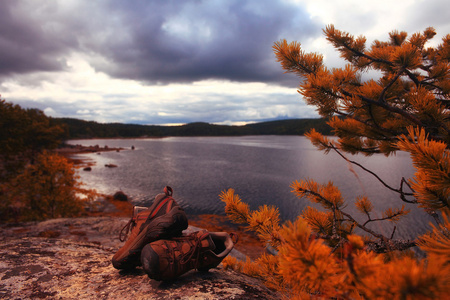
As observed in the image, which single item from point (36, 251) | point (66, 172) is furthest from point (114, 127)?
point (36, 251)

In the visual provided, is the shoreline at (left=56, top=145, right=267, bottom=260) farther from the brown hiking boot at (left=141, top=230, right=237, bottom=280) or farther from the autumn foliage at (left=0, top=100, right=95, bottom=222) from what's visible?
the brown hiking boot at (left=141, top=230, right=237, bottom=280)

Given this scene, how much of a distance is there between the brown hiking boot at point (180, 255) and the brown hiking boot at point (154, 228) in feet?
0.40

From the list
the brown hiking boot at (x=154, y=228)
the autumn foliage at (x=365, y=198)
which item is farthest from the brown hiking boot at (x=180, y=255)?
the autumn foliage at (x=365, y=198)

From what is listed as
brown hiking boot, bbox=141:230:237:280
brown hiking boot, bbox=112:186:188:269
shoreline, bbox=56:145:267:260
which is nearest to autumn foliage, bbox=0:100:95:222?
shoreline, bbox=56:145:267:260

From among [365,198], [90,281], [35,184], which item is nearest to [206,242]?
[90,281]

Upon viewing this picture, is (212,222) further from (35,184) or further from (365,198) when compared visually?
(365,198)

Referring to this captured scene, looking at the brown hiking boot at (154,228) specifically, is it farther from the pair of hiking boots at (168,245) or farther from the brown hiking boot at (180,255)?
the brown hiking boot at (180,255)

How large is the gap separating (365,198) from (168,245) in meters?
2.77

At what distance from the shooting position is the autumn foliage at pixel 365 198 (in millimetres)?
814

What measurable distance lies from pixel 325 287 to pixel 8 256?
4.06 metres

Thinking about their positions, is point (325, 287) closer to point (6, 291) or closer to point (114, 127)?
point (6, 291)

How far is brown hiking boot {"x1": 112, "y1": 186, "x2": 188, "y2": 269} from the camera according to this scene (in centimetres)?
236

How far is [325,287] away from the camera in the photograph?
913 mm

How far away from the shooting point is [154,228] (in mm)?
2375
